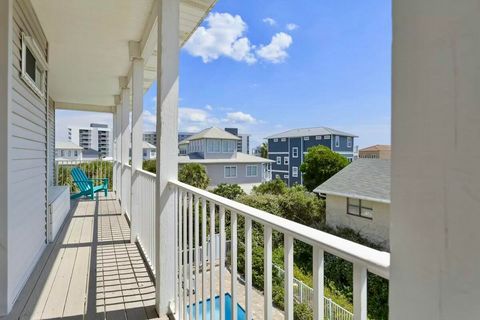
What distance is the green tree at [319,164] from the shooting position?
3.02 meters

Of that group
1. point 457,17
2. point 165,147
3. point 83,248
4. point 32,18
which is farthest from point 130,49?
point 457,17

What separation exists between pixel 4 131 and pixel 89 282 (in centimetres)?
148

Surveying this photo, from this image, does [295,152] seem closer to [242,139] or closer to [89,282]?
[89,282]

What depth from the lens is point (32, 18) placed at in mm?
3055

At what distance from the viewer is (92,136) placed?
47156 millimetres

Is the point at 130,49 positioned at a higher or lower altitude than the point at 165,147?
higher

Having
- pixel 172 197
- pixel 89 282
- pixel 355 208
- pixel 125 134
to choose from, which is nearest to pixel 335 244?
pixel 172 197

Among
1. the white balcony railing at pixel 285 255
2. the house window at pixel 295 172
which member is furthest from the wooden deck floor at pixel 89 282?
the house window at pixel 295 172

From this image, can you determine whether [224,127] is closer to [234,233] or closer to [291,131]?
[291,131]

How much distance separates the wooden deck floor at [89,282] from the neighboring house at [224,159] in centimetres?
→ 1361

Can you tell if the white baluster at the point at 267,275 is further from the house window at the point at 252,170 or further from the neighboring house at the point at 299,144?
the house window at the point at 252,170

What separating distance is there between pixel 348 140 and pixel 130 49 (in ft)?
9.77

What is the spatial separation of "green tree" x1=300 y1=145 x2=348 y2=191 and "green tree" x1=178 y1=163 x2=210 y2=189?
11.1 metres

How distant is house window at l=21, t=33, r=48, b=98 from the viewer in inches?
105
